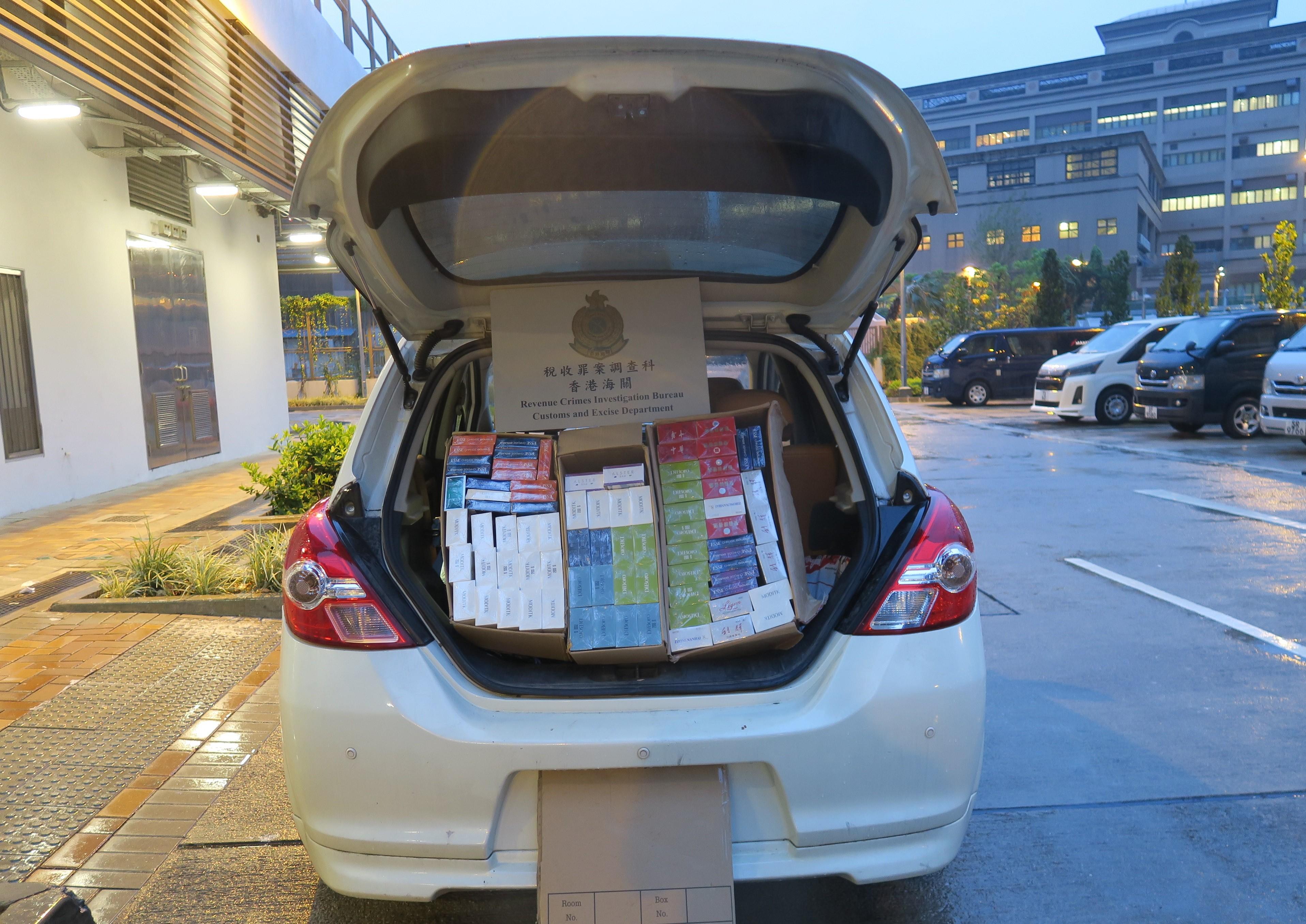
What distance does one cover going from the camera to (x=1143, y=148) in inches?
2574

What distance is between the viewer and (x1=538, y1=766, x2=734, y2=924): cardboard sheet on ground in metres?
2.20

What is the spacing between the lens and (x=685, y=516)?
283cm

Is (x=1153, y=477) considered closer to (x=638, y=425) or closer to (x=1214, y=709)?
(x=1214, y=709)

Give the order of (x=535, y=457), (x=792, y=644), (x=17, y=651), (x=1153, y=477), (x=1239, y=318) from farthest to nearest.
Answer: (x=1239, y=318) → (x=1153, y=477) → (x=17, y=651) → (x=535, y=457) → (x=792, y=644)

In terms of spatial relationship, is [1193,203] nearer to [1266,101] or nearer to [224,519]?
[1266,101]

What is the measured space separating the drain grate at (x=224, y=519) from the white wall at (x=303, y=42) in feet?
16.0

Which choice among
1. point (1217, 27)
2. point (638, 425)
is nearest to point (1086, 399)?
point (638, 425)

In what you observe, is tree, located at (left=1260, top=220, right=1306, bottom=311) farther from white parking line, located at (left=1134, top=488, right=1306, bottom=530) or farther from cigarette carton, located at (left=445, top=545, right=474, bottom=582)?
cigarette carton, located at (left=445, top=545, right=474, bottom=582)

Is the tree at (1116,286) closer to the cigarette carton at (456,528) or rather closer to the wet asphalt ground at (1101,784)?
the wet asphalt ground at (1101,784)

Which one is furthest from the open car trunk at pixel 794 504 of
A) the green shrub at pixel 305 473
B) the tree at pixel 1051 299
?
the tree at pixel 1051 299

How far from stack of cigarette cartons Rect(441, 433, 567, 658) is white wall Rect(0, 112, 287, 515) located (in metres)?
7.18

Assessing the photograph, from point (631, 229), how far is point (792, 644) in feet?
4.12

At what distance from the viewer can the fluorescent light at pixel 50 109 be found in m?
7.61

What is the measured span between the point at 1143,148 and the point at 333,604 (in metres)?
74.6
